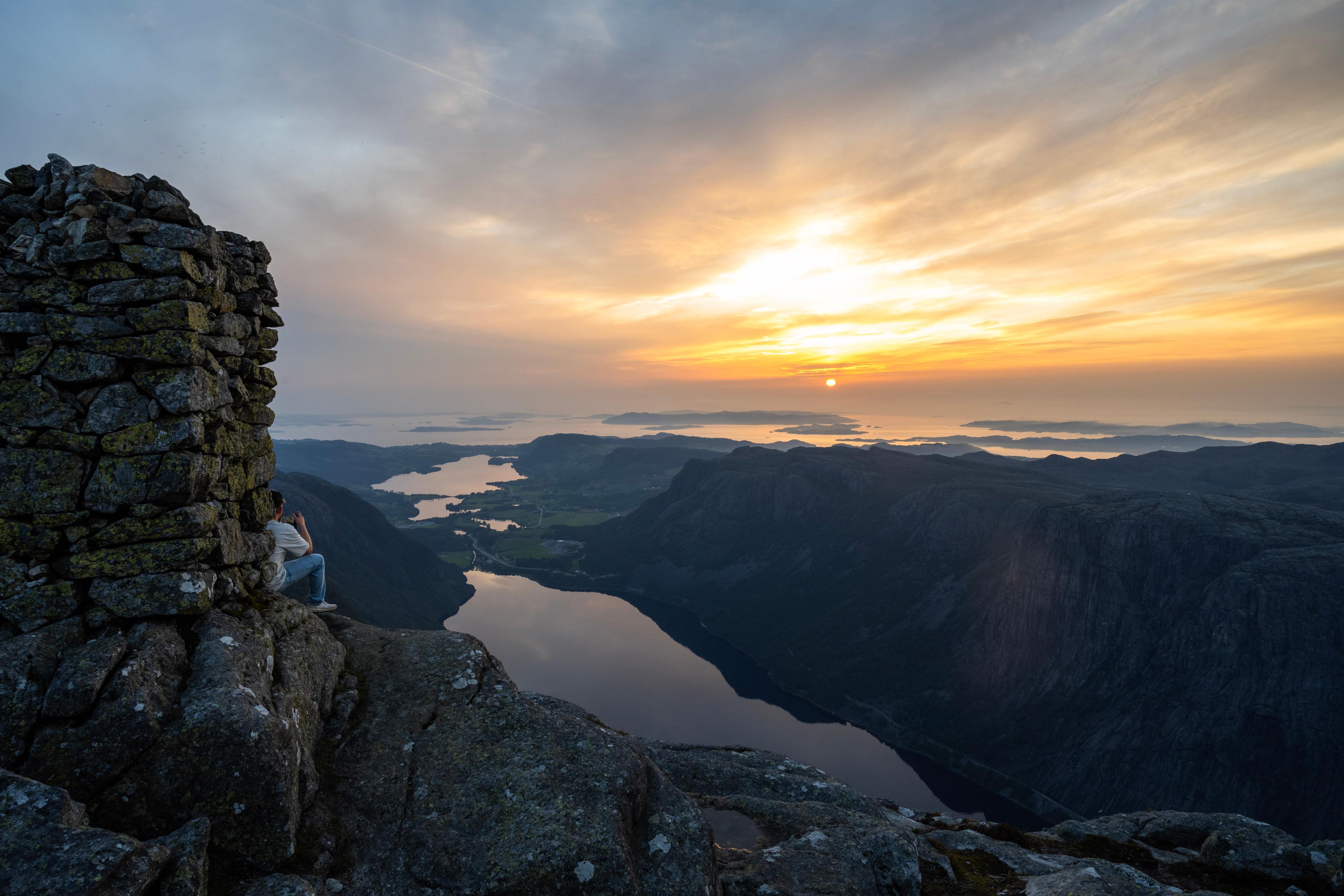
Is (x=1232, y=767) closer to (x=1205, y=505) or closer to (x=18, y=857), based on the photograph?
(x=1205, y=505)

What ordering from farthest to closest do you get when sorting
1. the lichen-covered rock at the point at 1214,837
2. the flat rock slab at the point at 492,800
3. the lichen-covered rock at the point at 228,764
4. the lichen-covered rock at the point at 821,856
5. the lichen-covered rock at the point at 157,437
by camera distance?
the lichen-covered rock at the point at 1214,837 → the lichen-covered rock at the point at 821,856 → the lichen-covered rock at the point at 157,437 → the flat rock slab at the point at 492,800 → the lichen-covered rock at the point at 228,764

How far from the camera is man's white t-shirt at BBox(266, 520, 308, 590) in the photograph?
1792 centimetres

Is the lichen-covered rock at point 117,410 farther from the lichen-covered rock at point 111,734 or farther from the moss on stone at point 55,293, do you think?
the lichen-covered rock at point 111,734

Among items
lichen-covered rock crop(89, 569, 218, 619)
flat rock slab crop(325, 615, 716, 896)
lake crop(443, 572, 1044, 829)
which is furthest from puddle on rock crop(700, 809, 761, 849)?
lake crop(443, 572, 1044, 829)

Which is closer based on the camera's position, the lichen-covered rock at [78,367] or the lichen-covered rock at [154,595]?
the lichen-covered rock at [154,595]

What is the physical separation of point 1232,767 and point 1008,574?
63.7 meters

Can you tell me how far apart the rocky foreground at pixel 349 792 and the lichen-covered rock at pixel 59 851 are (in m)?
0.03

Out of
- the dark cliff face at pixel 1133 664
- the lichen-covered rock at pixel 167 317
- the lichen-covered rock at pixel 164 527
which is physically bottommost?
the dark cliff face at pixel 1133 664

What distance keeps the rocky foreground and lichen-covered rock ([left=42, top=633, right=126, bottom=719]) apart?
1.9 inches

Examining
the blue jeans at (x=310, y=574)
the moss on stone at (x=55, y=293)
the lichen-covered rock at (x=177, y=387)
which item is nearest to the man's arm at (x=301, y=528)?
the blue jeans at (x=310, y=574)

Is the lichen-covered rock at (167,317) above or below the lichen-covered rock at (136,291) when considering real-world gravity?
below

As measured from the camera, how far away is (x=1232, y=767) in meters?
114

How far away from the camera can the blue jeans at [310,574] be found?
19219 millimetres

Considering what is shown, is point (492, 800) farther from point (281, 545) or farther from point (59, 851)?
point (281, 545)
